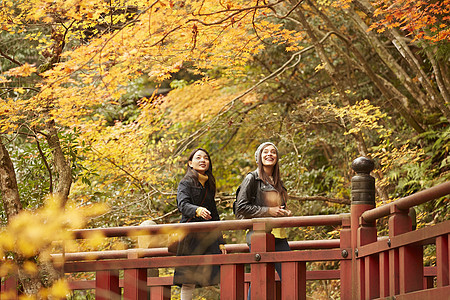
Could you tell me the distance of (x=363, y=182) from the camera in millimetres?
5520

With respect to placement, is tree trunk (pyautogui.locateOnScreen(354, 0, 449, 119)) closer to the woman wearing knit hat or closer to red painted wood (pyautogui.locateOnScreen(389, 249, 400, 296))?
the woman wearing knit hat

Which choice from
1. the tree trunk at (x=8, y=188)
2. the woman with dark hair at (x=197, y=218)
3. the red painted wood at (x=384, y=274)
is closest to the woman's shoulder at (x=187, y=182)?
the woman with dark hair at (x=197, y=218)

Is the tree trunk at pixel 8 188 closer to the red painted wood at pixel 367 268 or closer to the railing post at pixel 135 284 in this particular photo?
the railing post at pixel 135 284

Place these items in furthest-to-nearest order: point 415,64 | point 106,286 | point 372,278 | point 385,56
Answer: point 385,56, point 415,64, point 106,286, point 372,278

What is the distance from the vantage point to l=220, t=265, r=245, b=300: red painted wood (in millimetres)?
5625

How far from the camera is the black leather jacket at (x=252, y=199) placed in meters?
5.98

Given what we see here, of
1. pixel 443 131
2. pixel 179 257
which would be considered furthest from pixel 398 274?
pixel 443 131

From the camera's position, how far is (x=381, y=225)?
11742 millimetres

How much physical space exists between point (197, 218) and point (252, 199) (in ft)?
1.85

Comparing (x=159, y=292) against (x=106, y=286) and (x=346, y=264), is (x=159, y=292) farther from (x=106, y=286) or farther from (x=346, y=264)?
(x=346, y=264)

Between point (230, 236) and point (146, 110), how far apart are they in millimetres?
3581

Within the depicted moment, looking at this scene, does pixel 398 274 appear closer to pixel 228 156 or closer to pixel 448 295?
pixel 448 295

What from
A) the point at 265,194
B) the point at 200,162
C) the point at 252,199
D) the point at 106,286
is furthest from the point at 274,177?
the point at 106,286

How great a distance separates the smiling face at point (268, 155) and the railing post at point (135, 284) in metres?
1.53
